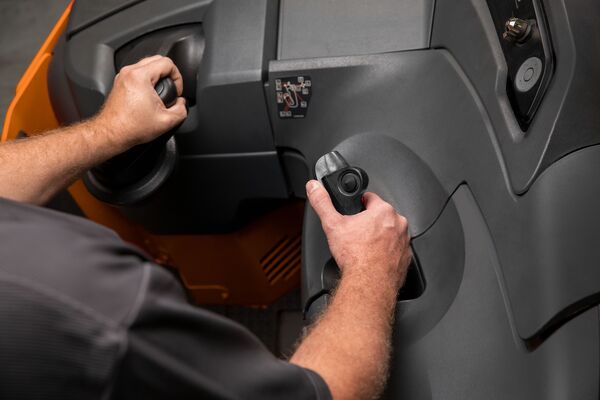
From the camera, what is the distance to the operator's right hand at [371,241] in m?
0.77

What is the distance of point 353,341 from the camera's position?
2.26ft

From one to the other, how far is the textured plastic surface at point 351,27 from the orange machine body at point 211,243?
0.35 meters

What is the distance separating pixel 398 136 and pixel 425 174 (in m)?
0.07

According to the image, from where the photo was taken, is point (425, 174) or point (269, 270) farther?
point (269, 270)

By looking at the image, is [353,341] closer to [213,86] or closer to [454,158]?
[454,158]

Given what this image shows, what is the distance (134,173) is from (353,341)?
0.46 meters

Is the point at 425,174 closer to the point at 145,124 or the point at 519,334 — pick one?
the point at 519,334

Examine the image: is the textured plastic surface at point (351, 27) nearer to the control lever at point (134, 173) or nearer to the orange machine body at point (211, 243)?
the control lever at point (134, 173)

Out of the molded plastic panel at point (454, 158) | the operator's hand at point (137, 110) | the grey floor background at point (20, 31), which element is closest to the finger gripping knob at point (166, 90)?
the operator's hand at point (137, 110)

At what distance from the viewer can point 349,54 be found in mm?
938

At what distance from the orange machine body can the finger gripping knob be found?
0.99ft

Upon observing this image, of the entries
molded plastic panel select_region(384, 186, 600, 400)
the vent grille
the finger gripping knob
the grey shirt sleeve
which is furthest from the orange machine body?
the grey shirt sleeve

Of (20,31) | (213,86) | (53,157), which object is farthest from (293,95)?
(20,31)

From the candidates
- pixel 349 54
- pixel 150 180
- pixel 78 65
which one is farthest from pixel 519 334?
pixel 78 65
